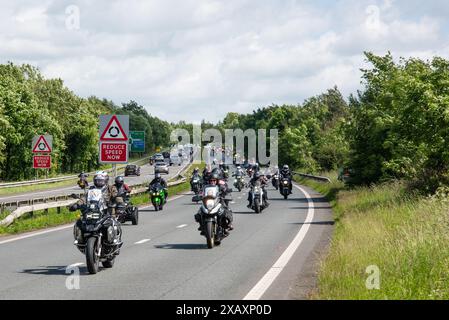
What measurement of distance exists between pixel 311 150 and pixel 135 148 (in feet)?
80.3

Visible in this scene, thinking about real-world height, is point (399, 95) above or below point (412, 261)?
above

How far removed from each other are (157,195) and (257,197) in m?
4.37

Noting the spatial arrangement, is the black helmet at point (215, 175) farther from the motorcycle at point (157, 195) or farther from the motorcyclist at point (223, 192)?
the motorcycle at point (157, 195)

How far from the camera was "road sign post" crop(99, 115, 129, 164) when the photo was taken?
22359 mm

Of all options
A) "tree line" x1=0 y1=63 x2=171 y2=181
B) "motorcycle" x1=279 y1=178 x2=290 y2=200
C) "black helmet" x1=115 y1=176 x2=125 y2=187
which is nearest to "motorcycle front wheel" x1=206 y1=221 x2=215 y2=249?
"black helmet" x1=115 y1=176 x2=125 y2=187

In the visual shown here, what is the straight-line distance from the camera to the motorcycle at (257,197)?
28281 millimetres

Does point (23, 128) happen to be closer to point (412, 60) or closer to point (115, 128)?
point (412, 60)

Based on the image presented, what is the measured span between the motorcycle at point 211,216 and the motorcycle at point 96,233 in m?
3.55

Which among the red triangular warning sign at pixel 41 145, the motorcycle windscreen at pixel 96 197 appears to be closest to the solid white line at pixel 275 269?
the motorcycle windscreen at pixel 96 197

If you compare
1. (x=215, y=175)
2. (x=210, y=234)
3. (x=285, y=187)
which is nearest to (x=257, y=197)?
(x=215, y=175)

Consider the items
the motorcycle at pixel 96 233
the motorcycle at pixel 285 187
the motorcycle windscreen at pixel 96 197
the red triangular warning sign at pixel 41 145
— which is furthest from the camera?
the motorcycle at pixel 285 187

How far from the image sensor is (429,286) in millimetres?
9625

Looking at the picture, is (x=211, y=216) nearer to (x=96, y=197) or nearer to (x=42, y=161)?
(x=96, y=197)
